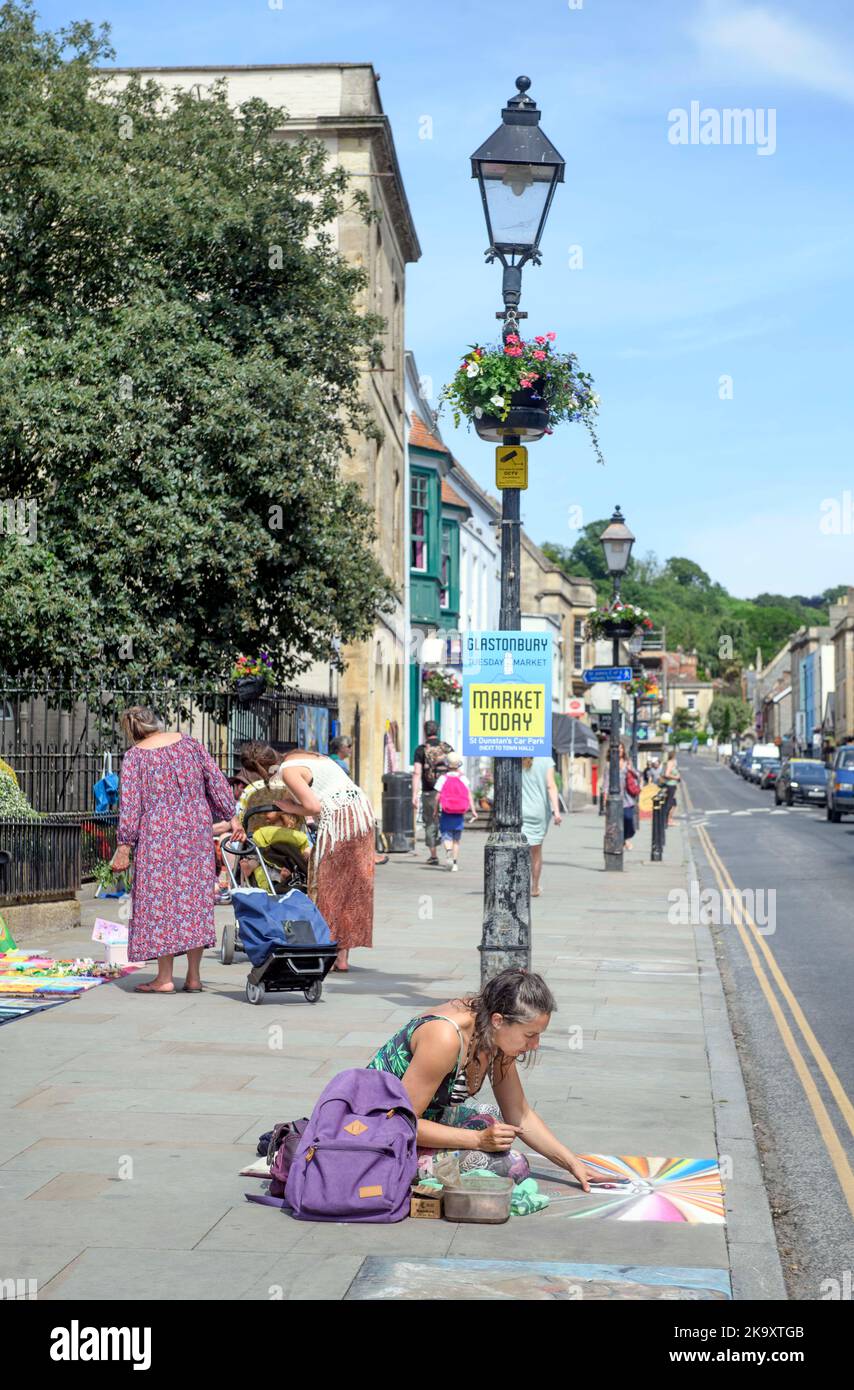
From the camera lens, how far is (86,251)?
1902 cm

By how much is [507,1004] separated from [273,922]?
4.89 meters

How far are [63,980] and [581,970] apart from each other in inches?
151

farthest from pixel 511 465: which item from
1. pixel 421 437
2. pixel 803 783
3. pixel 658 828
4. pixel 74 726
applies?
pixel 803 783

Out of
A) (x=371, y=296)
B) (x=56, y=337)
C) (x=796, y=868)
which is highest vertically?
(x=371, y=296)

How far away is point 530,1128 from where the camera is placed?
225 inches

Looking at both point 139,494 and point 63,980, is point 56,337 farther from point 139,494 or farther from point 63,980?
point 63,980

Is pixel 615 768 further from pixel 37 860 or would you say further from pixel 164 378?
pixel 37 860

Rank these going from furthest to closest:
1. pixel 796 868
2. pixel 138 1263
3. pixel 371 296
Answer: pixel 371 296 < pixel 796 868 < pixel 138 1263

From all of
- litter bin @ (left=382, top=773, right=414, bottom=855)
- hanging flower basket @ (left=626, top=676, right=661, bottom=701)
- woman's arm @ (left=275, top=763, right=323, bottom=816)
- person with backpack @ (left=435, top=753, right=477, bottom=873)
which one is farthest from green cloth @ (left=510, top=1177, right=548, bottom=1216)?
hanging flower basket @ (left=626, top=676, right=661, bottom=701)

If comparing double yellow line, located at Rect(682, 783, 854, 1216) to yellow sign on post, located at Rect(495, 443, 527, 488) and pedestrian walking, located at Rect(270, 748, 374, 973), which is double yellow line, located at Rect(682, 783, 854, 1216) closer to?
pedestrian walking, located at Rect(270, 748, 374, 973)

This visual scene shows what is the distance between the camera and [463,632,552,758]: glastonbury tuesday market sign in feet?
30.9

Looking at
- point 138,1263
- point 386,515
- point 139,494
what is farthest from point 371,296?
point 138,1263

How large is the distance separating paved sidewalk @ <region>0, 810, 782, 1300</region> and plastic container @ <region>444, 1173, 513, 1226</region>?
5 centimetres

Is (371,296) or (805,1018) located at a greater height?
(371,296)
